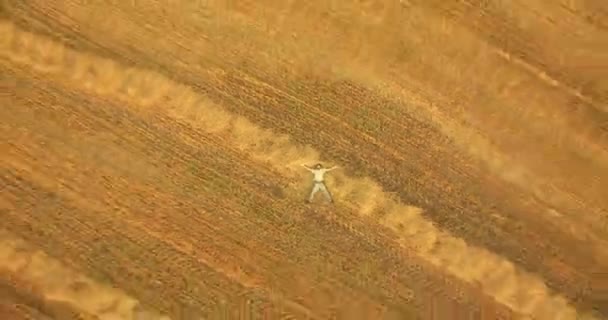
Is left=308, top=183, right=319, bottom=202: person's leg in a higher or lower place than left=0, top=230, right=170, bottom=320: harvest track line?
higher

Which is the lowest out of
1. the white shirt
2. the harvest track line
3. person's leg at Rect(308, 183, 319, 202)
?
the harvest track line

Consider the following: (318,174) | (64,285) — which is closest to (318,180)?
(318,174)

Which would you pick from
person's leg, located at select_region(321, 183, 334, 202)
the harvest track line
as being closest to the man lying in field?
person's leg, located at select_region(321, 183, 334, 202)

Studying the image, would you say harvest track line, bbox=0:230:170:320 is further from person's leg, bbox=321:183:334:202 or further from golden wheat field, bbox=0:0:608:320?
person's leg, bbox=321:183:334:202

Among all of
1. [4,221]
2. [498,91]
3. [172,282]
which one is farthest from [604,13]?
[4,221]

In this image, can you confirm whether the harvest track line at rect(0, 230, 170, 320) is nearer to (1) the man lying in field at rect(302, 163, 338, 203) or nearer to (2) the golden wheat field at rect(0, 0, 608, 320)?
(2) the golden wheat field at rect(0, 0, 608, 320)

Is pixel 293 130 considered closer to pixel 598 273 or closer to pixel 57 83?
pixel 57 83

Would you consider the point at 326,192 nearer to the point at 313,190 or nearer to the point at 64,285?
the point at 313,190

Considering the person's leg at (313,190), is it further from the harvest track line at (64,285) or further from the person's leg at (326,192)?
the harvest track line at (64,285)
